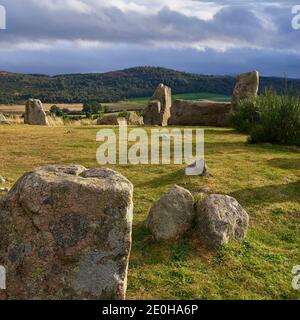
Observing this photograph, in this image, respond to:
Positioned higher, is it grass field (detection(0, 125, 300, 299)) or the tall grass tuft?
the tall grass tuft

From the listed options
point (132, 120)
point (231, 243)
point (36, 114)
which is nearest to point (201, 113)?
point (132, 120)

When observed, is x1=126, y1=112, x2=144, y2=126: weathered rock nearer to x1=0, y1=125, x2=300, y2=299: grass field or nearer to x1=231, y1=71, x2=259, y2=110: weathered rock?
x1=231, y1=71, x2=259, y2=110: weathered rock

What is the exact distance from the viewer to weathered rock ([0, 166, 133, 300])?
678 centimetres

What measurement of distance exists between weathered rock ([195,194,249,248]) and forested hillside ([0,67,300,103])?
7879 cm

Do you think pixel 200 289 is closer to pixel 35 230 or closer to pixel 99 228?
pixel 99 228

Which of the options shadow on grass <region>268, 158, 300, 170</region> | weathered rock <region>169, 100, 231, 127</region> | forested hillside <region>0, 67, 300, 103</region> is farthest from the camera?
forested hillside <region>0, 67, 300, 103</region>

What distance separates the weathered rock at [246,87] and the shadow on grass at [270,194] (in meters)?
19.0

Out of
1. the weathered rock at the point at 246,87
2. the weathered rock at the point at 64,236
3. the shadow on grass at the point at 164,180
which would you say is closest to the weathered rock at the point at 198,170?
the shadow on grass at the point at 164,180

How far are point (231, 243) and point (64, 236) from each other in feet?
11.4

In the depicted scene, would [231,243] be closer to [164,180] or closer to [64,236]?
[64,236]

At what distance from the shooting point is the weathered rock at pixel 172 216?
9.39m

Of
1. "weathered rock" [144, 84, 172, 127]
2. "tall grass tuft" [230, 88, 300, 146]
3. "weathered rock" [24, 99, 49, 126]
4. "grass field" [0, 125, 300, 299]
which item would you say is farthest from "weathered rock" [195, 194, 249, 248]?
"weathered rock" [144, 84, 172, 127]

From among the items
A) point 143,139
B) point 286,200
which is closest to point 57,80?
point 143,139
